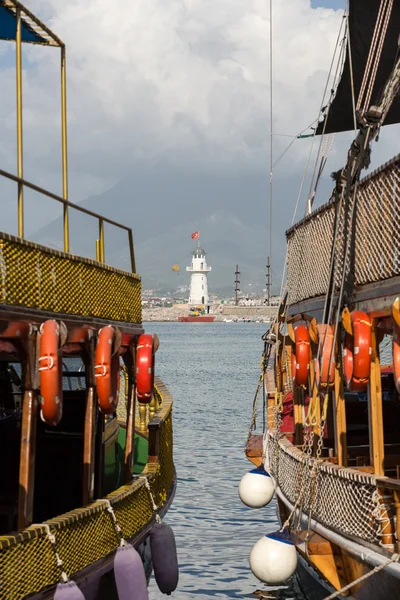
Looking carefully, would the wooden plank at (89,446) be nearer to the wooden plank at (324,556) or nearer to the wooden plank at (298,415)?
the wooden plank at (324,556)

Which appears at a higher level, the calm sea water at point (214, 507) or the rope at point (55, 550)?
the rope at point (55, 550)

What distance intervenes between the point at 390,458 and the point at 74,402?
14.2 ft

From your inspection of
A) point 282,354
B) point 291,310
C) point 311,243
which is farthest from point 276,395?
point 311,243

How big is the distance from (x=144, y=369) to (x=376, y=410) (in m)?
2.86

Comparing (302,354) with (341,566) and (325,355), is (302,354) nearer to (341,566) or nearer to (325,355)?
(325,355)

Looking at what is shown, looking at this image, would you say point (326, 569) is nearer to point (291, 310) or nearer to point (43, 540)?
point (43, 540)

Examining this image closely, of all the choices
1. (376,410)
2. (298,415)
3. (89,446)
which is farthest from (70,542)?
(298,415)

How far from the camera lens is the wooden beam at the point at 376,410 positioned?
10.0 metres

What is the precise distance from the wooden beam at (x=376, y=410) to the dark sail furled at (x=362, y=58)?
813 centimetres

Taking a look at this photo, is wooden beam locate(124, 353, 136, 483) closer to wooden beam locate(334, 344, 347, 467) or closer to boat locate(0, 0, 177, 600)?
boat locate(0, 0, 177, 600)

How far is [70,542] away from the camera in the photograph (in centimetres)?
848

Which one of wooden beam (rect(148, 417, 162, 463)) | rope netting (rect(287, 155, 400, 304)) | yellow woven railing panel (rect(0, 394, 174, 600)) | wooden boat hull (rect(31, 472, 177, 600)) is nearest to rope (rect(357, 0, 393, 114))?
rope netting (rect(287, 155, 400, 304))

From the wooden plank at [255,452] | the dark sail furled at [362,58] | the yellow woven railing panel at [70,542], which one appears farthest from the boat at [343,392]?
the dark sail furled at [362,58]

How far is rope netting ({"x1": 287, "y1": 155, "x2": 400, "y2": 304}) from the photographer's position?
31.7 ft
